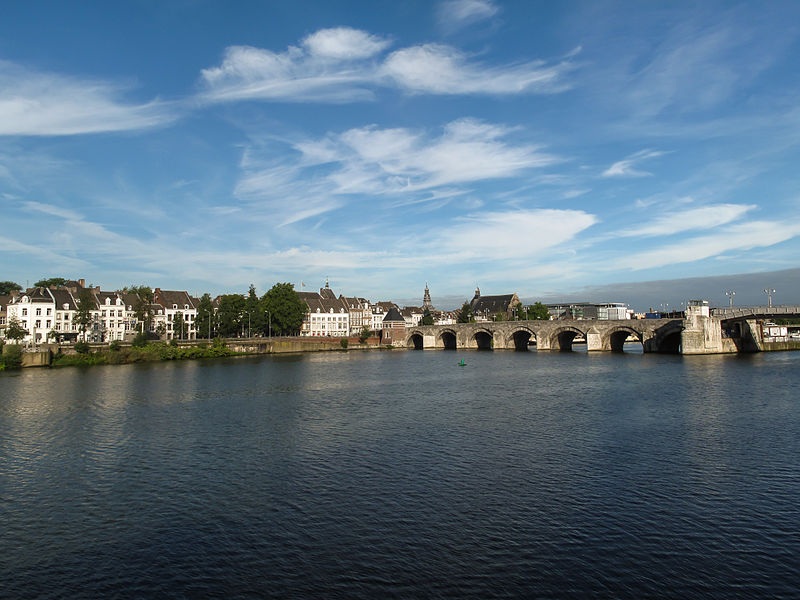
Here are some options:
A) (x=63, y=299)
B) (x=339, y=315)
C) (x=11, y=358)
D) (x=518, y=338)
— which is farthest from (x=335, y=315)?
(x=11, y=358)

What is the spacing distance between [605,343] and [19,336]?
9904 centimetres

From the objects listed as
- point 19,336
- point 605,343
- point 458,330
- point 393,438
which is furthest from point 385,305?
point 393,438

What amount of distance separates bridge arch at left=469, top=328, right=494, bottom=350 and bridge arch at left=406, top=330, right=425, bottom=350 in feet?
52.8

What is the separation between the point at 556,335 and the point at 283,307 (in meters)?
58.8

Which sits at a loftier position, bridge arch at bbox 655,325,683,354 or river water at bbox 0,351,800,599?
bridge arch at bbox 655,325,683,354

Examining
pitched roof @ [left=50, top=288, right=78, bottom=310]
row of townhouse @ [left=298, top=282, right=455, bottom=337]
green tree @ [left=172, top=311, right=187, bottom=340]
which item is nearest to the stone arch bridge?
row of townhouse @ [left=298, top=282, right=455, bottom=337]

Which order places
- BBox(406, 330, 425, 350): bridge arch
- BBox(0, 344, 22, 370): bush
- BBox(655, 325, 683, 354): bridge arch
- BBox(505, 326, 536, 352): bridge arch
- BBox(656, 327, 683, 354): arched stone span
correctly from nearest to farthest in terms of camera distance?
BBox(0, 344, 22, 370): bush → BBox(655, 325, 683, 354): bridge arch → BBox(656, 327, 683, 354): arched stone span → BBox(505, 326, 536, 352): bridge arch → BBox(406, 330, 425, 350): bridge arch

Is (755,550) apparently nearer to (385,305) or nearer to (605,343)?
(605,343)

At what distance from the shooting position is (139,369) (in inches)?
3059

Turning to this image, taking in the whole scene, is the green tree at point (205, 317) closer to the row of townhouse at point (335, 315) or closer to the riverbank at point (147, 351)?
the riverbank at point (147, 351)

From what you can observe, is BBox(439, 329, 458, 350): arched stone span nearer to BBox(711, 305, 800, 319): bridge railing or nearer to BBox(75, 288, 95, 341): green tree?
BBox(711, 305, 800, 319): bridge railing

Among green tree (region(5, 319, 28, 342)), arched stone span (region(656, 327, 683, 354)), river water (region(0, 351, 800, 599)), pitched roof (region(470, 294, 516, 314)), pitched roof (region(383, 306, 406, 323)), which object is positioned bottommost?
river water (region(0, 351, 800, 599))

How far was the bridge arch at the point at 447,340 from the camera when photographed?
13262cm

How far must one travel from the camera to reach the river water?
15.3 meters
